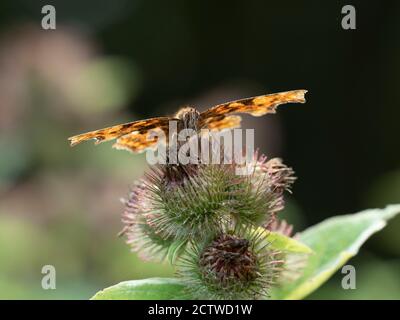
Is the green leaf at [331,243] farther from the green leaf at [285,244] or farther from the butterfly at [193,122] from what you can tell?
the butterfly at [193,122]

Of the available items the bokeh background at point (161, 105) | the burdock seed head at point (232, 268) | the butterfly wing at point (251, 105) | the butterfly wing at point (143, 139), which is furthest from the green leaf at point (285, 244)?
Result: the bokeh background at point (161, 105)

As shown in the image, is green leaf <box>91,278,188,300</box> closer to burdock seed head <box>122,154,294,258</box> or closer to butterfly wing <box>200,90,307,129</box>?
burdock seed head <box>122,154,294,258</box>

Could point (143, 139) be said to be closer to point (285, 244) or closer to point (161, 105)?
point (285, 244)

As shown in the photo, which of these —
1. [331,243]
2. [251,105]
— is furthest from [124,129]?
[331,243]

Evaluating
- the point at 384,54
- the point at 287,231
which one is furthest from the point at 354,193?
the point at 287,231

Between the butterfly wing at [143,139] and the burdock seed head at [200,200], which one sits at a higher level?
the butterfly wing at [143,139]

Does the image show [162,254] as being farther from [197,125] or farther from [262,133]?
[262,133]
